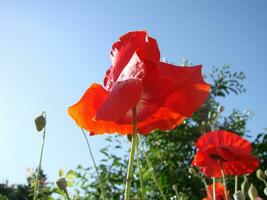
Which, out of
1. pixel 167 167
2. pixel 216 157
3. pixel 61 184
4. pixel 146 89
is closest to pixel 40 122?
pixel 61 184

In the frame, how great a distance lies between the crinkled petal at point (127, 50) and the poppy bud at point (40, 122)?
0.22m

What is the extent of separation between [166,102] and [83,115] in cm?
15

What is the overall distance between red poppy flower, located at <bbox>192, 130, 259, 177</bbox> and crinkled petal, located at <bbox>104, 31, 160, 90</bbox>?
25.1 inches

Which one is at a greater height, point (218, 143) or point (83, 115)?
point (218, 143)

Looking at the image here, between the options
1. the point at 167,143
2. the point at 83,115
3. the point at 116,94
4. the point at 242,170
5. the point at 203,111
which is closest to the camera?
the point at 116,94

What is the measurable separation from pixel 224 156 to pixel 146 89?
2.18 feet

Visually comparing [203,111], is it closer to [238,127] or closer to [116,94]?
[238,127]

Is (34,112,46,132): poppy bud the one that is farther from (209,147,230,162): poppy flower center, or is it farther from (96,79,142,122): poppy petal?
(209,147,230,162): poppy flower center

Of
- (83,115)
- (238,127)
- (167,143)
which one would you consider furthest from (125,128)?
(238,127)

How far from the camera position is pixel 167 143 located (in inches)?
187

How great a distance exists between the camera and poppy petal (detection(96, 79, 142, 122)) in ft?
2.46

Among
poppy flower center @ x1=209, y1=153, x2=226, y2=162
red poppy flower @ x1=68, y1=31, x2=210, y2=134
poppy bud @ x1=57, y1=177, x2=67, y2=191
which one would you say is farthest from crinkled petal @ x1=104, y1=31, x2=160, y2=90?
poppy flower center @ x1=209, y1=153, x2=226, y2=162

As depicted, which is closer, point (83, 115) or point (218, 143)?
point (83, 115)

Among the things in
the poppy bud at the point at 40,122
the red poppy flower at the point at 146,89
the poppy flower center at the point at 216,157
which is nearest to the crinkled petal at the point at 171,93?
the red poppy flower at the point at 146,89
